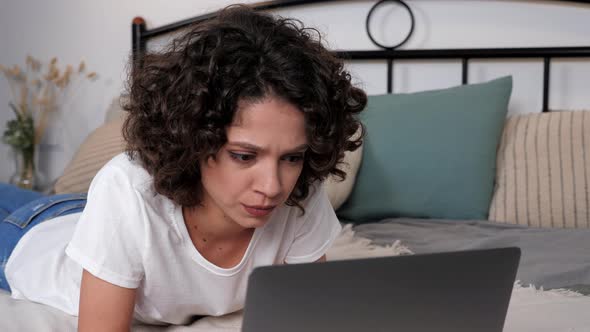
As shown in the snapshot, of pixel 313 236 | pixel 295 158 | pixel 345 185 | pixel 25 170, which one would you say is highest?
pixel 295 158

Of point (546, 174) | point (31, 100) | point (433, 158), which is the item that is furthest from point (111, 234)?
point (31, 100)

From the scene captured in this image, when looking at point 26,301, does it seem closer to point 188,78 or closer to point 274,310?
point 188,78

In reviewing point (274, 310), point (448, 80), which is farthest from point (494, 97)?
point (274, 310)

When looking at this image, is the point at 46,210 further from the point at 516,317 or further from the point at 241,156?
the point at 516,317

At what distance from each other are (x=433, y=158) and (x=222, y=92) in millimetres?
1085

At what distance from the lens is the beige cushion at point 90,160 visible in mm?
1882

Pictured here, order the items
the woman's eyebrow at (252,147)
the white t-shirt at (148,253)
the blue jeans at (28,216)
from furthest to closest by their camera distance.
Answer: the blue jeans at (28,216), the white t-shirt at (148,253), the woman's eyebrow at (252,147)

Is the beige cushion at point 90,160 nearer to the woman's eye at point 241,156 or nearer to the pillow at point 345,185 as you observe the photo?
the pillow at point 345,185

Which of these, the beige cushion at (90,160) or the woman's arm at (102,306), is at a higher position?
the woman's arm at (102,306)

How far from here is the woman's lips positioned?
83 centimetres

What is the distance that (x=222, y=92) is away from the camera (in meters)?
0.82

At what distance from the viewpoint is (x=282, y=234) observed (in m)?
1.09

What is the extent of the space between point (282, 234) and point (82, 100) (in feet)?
6.16

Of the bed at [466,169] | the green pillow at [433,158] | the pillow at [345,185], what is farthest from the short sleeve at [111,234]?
the green pillow at [433,158]
